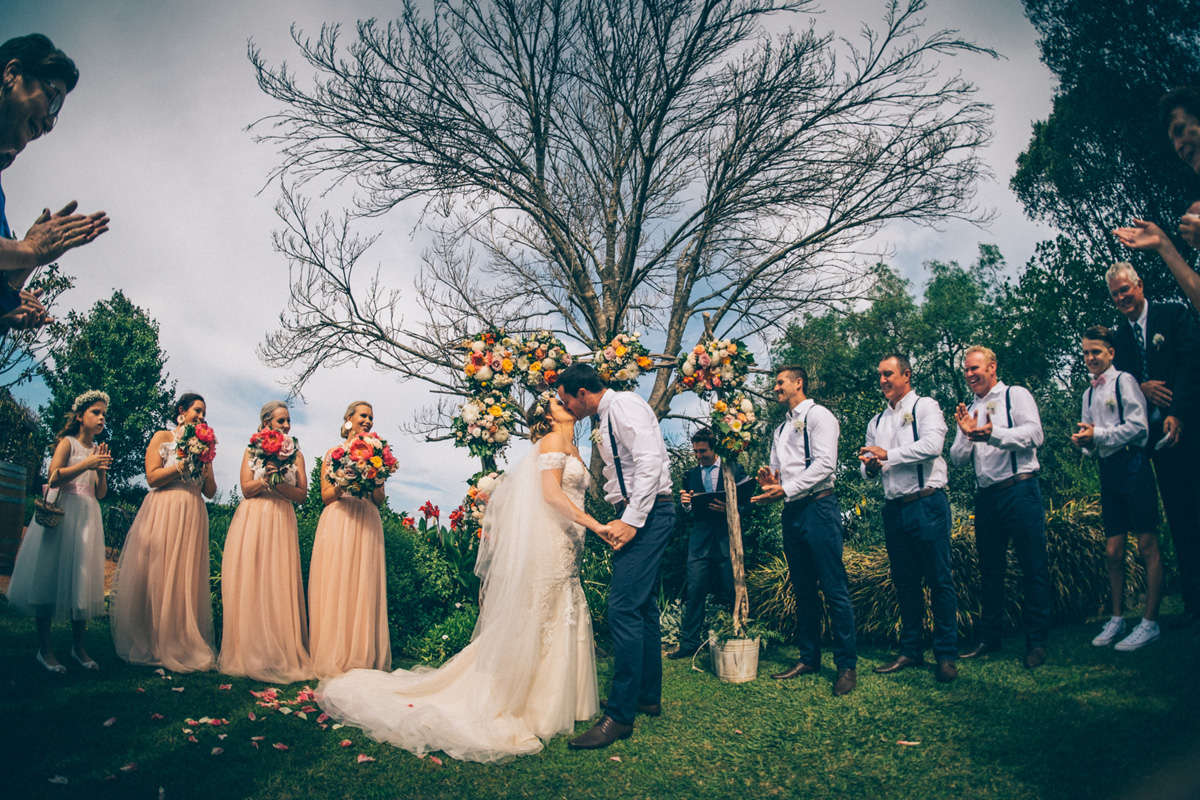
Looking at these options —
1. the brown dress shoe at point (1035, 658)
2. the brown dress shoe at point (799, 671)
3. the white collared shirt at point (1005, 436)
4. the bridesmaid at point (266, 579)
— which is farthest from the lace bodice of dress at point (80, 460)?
the brown dress shoe at point (1035, 658)

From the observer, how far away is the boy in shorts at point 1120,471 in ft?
15.0

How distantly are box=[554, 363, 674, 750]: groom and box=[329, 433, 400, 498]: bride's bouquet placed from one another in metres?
2.07

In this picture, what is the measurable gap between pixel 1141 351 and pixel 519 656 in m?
4.95

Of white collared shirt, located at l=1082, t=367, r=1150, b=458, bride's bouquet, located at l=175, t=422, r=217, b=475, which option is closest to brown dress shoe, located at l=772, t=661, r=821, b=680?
white collared shirt, located at l=1082, t=367, r=1150, b=458

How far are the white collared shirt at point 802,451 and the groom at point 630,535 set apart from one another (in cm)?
128

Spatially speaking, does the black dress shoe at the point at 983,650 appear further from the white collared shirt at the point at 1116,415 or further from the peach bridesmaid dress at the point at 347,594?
the peach bridesmaid dress at the point at 347,594

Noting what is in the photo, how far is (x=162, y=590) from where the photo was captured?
561 centimetres

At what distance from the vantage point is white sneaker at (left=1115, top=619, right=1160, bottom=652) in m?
4.51

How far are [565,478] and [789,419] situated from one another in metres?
2.11

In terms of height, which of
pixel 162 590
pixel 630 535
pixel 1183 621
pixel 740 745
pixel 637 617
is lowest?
pixel 740 745

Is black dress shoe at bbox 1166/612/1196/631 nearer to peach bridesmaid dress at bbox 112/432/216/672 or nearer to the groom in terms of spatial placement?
the groom

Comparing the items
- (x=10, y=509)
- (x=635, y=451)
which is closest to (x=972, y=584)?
(x=635, y=451)

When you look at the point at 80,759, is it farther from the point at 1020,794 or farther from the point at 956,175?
the point at 956,175

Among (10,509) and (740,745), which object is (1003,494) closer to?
(740,745)
